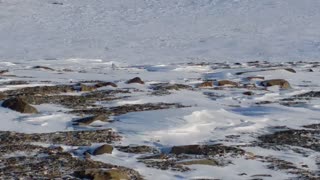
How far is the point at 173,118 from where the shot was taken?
37.4ft

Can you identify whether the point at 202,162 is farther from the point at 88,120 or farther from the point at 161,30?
the point at 161,30

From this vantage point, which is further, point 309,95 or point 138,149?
point 309,95

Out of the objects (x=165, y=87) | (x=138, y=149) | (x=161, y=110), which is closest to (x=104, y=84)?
(x=165, y=87)

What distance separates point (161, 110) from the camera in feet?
40.1

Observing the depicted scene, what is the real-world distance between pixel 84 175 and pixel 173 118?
362 centimetres

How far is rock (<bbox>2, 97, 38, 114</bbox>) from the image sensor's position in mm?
11867

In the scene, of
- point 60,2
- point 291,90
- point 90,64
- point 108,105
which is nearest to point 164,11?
point 60,2

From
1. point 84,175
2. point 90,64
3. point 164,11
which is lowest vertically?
point 84,175

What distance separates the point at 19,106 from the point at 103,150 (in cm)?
314

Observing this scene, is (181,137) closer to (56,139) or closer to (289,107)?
(56,139)

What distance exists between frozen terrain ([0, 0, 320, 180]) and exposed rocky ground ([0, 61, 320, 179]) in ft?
0.05

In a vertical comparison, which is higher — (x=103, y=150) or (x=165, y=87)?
(x=165, y=87)

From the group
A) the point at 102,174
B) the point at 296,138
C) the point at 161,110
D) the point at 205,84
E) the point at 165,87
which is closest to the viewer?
the point at 102,174

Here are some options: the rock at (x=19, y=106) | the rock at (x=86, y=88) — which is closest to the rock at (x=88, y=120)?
the rock at (x=19, y=106)
